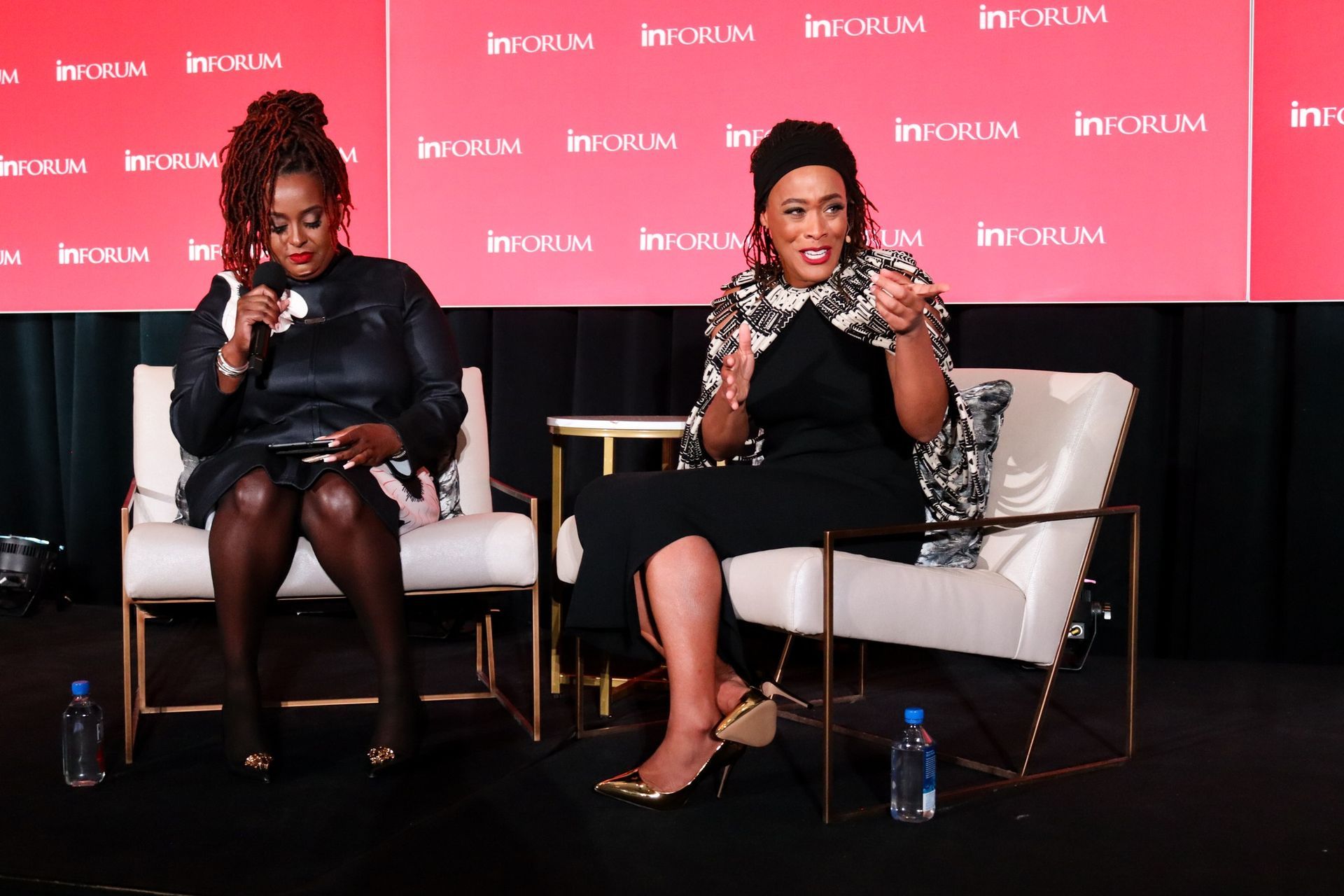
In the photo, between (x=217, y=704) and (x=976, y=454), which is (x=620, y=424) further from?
(x=217, y=704)

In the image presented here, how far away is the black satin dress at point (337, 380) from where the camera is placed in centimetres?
226

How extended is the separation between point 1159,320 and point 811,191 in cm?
151

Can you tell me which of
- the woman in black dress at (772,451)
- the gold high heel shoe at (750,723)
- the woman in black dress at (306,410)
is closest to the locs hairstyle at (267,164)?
the woman in black dress at (306,410)

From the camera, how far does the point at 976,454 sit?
7.06 feet

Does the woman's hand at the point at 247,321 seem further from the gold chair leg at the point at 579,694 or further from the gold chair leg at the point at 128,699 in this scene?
the gold chair leg at the point at 579,694

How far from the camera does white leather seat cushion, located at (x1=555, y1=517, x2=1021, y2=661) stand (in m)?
1.86

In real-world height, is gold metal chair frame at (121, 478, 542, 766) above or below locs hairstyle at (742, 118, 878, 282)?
below

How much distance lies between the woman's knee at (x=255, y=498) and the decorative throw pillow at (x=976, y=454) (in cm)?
113

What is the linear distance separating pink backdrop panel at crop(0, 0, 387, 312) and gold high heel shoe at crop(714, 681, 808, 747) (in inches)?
84.5

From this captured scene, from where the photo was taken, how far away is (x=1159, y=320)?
10.4 feet

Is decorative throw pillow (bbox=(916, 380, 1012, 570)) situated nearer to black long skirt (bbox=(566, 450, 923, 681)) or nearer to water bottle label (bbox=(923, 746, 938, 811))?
black long skirt (bbox=(566, 450, 923, 681))

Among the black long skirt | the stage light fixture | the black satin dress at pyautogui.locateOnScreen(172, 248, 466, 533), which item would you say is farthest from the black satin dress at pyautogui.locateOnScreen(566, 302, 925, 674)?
the stage light fixture

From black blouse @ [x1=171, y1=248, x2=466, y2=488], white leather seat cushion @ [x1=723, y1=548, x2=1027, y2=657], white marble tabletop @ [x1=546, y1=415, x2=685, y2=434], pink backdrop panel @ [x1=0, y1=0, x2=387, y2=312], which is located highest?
pink backdrop panel @ [x1=0, y1=0, x2=387, y2=312]

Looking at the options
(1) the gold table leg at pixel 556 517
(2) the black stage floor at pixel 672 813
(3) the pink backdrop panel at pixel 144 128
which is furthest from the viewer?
(3) the pink backdrop panel at pixel 144 128
